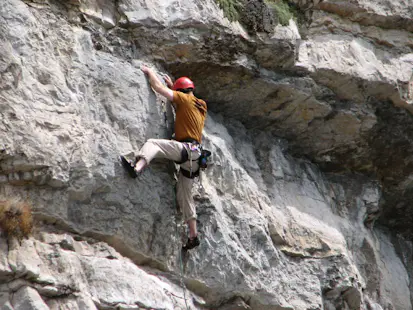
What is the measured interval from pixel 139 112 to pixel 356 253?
5.82 m

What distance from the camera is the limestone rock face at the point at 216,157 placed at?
423 inches

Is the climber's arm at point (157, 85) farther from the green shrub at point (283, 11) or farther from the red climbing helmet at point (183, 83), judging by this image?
the green shrub at point (283, 11)

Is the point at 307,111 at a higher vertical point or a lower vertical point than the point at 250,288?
higher

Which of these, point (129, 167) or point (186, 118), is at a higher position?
point (186, 118)

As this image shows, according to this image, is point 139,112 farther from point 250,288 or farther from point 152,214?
point 250,288

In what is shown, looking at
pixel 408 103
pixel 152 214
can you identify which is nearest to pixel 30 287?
pixel 152 214

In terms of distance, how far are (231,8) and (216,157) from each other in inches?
110

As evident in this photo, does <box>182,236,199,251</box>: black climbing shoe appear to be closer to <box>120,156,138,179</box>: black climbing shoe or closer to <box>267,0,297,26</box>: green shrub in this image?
<box>120,156,138,179</box>: black climbing shoe

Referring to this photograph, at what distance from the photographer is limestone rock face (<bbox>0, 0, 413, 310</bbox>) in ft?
35.2

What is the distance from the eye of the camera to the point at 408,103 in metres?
15.6

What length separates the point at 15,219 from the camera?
10.1 meters

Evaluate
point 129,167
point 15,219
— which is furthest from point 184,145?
point 15,219

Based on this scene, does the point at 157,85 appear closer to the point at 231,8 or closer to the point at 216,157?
the point at 216,157

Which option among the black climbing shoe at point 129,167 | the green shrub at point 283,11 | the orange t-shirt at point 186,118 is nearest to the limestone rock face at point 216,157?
the black climbing shoe at point 129,167
